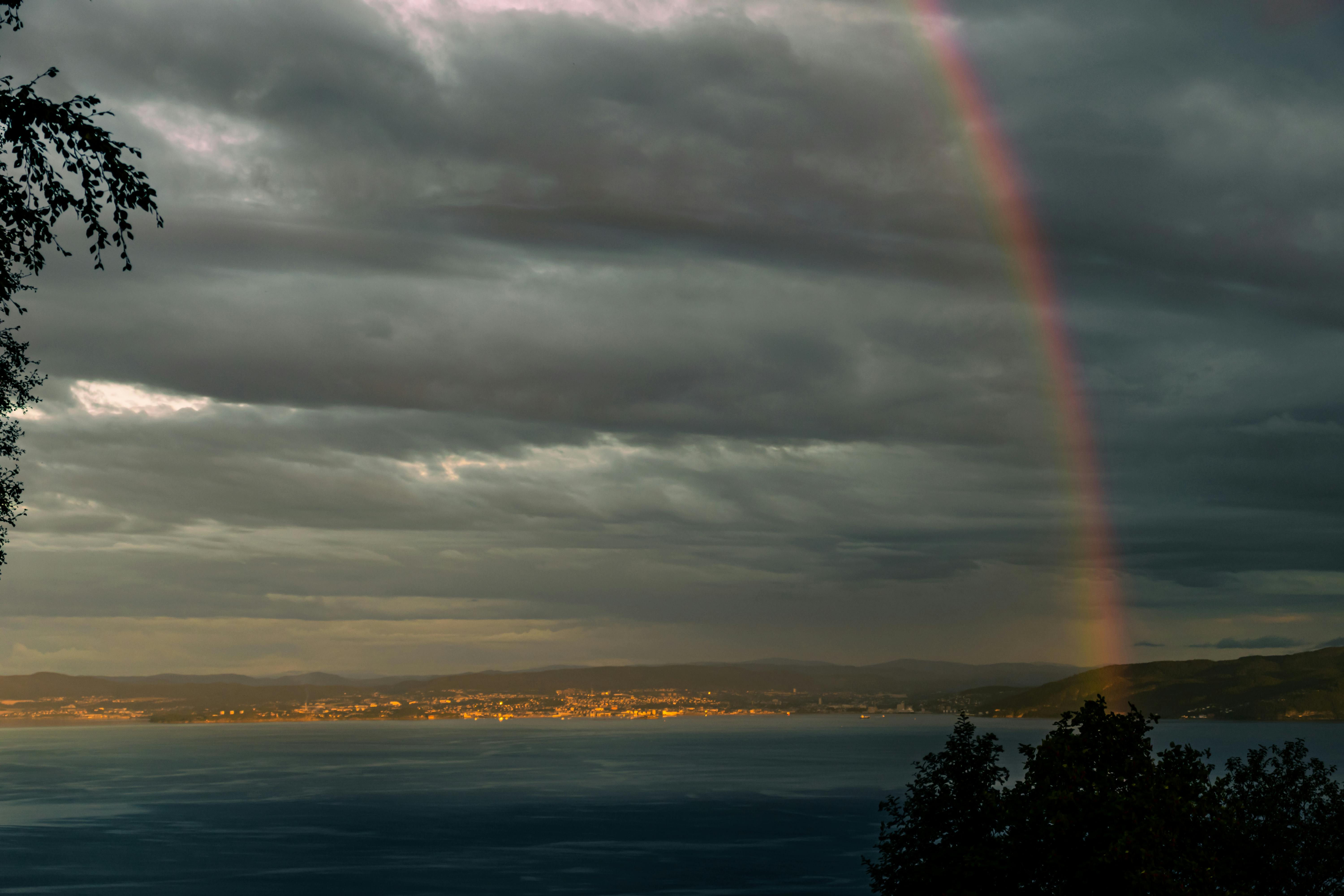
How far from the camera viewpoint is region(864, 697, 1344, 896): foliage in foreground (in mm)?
27672

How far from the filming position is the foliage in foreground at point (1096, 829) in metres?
27.7

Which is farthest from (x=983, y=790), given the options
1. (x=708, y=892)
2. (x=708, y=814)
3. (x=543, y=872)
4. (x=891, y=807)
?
(x=708, y=814)

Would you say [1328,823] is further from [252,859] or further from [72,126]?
[252,859]

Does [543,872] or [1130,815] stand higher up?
[1130,815]

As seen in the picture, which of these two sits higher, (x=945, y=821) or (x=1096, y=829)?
(x=1096, y=829)

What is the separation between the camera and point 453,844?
157 meters

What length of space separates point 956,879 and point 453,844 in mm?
137682

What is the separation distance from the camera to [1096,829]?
2847 cm

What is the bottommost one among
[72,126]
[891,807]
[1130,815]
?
[891,807]

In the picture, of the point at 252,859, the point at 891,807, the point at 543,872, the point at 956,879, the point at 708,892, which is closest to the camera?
the point at 956,879

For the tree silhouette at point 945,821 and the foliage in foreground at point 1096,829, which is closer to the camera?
the foliage in foreground at point 1096,829

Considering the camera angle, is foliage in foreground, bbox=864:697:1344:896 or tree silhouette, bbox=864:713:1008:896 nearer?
foliage in foreground, bbox=864:697:1344:896

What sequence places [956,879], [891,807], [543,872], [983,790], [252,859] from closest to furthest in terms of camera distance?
[956,879] < [983,790] < [891,807] < [543,872] < [252,859]

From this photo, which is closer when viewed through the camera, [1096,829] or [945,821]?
[1096,829]
